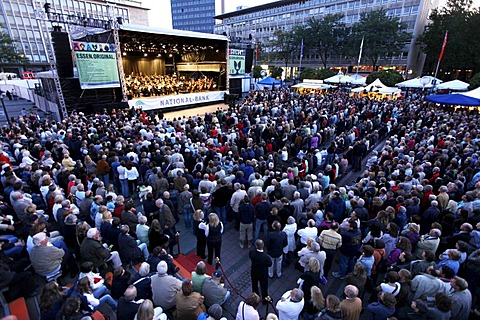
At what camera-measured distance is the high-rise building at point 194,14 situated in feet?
350

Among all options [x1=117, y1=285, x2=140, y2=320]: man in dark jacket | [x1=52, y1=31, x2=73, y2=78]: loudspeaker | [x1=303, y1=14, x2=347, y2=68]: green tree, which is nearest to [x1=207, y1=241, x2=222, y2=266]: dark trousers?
[x1=117, y1=285, x2=140, y2=320]: man in dark jacket

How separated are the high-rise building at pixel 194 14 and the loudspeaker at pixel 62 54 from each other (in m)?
105

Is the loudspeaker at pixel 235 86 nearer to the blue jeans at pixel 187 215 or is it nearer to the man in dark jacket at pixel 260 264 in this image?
the blue jeans at pixel 187 215

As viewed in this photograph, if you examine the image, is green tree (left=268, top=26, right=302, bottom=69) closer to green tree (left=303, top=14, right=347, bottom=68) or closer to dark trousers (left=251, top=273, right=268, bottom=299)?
green tree (left=303, top=14, right=347, bottom=68)

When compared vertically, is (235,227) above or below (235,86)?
below

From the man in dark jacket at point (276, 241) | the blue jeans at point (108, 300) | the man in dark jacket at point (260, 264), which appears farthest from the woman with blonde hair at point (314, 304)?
the blue jeans at point (108, 300)

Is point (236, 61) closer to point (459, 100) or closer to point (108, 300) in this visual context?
point (459, 100)

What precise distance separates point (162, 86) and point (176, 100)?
5.01 ft

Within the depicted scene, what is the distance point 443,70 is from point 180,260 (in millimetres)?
48059

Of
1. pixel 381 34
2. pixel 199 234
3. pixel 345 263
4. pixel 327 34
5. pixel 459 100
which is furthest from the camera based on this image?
pixel 327 34

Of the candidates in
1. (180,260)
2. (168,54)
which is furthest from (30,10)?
(180,260)

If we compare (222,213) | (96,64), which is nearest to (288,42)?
(96,64)

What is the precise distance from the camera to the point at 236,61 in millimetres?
21875

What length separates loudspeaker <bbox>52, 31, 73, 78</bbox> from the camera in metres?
12.4
